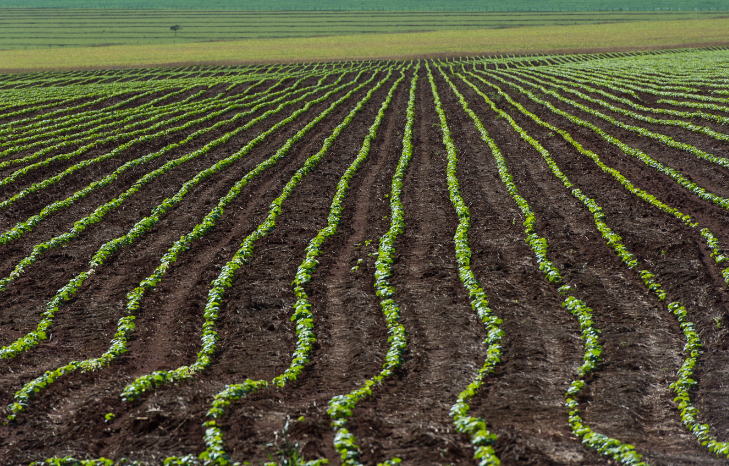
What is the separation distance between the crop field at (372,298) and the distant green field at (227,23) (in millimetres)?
113724

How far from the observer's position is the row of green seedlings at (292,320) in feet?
23.3

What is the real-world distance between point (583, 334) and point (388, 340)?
11.4ft

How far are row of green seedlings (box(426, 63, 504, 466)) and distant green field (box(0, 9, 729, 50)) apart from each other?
120462 millimetres

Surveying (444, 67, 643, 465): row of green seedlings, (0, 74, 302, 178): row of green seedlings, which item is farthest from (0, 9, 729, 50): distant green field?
(444, 67, 643, 465): row of green seedlings

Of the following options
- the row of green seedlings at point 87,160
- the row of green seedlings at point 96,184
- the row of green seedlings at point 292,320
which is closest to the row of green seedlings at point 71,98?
the row of green seedlings at point 87,160

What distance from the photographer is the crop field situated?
7711mm

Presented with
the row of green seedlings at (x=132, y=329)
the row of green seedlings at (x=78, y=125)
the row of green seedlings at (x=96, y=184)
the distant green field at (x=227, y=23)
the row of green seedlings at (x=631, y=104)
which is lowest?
the row of green seedlings at (x=132, y=329)

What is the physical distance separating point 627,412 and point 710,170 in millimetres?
14558

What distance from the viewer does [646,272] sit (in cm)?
1229

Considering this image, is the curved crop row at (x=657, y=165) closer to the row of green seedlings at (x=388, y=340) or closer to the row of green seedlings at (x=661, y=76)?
the row of green seedlings at (x=388, y=340)

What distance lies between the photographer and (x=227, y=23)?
155 metres

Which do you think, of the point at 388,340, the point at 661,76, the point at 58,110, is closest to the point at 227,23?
the point at 58,110

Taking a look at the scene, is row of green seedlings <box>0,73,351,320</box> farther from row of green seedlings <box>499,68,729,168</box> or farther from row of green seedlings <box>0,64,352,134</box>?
row of green seedlings <box>499,68,729,168</box>

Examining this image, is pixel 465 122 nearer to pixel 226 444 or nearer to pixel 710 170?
pixel 710 170
